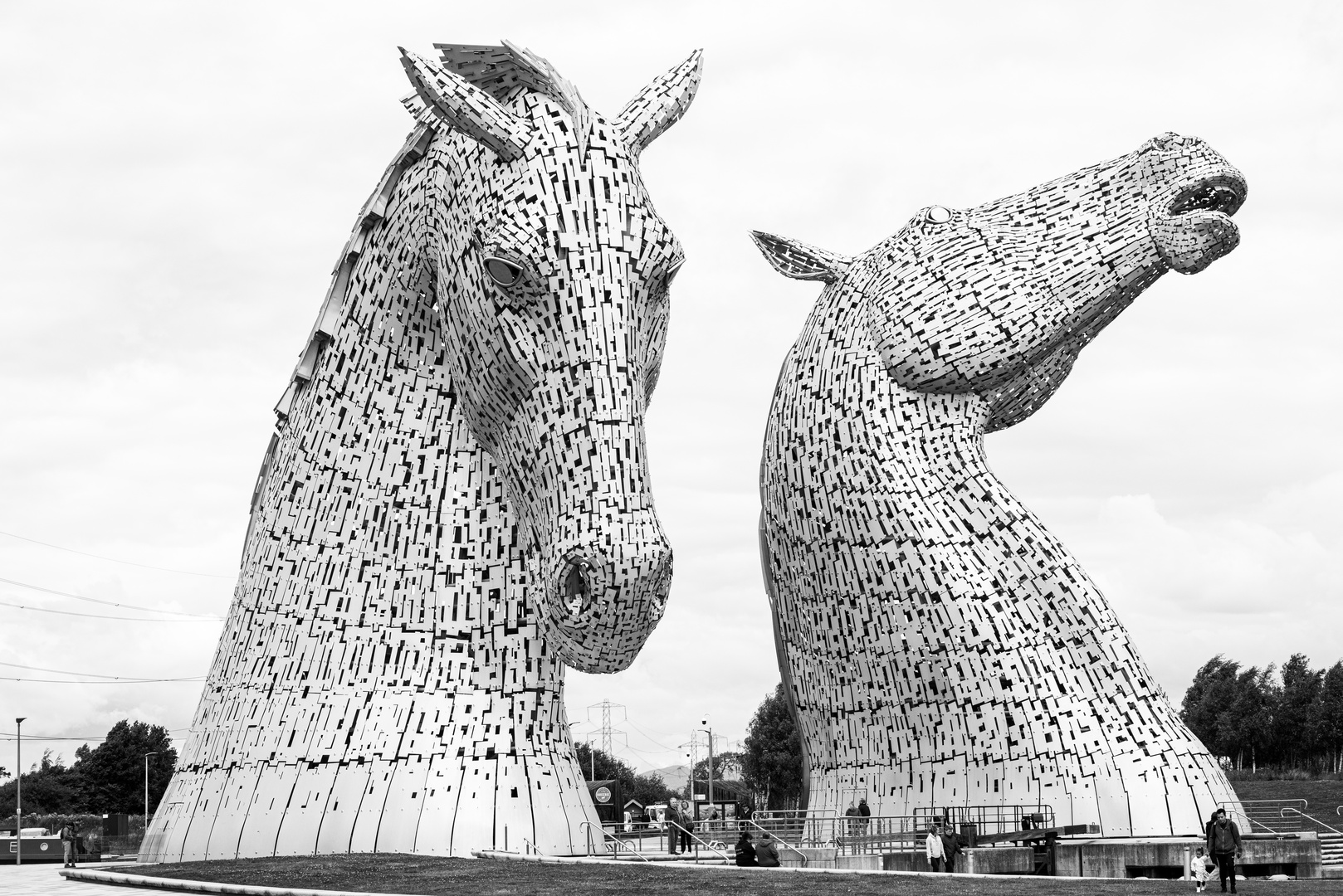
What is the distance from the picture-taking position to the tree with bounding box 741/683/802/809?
5653 centimetres

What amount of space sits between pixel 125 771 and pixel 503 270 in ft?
223

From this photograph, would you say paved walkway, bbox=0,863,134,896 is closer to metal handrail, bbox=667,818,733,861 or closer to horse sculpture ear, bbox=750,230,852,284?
metal handrail, bbox=667,818,733,861

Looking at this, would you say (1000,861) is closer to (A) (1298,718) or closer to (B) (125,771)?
(A) (1298,718)

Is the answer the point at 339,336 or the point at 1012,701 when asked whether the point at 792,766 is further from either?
the point at 339,336

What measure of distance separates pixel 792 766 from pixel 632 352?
48.6 meters

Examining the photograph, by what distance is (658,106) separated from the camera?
36.4ft

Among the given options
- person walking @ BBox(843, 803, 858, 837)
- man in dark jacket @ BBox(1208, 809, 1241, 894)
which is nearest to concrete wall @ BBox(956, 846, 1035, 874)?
man in dark jacket @ BBox(1208, 809, 1241, 894)

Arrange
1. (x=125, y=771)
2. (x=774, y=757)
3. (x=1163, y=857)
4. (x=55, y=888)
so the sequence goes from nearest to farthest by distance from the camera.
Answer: (x=55, y=888), (x=1163, y=857), (x=774, y=757), (x=125, y=771)

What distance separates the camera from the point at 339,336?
1191cm

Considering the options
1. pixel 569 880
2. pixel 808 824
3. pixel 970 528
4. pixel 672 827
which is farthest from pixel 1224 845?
pixel 808 824

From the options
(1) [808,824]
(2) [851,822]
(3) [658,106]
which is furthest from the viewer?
(1) [808,824]

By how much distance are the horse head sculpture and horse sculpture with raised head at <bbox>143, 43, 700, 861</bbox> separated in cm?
2

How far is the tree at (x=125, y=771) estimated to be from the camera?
229ft

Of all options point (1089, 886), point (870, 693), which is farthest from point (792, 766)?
point (1089, 886)
